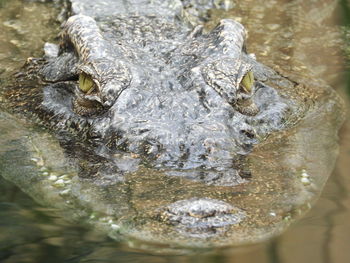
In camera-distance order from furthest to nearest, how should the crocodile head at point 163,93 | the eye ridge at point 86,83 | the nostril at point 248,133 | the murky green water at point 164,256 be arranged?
1. the eye ridge at point 86,83
2. the nostril at point 248,133
3. the crocodile head at point 163,93
4. the murky green water at point 164,256

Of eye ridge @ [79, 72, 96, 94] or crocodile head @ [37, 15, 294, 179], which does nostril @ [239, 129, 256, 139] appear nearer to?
crocodile head @ [37, 15, 294, 179]

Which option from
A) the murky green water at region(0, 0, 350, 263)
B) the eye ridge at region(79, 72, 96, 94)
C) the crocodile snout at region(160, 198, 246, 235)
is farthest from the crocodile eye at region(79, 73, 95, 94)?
the crocodile snout at region(160, 198, 246, 235)

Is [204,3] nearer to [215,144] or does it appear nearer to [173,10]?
[173,10]

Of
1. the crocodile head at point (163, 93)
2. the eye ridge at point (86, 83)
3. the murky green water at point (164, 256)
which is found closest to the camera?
the murky green water at point (164, 256)

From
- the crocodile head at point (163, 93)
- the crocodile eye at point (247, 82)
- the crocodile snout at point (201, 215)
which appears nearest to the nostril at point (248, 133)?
the crocodile head at point (163, 93)

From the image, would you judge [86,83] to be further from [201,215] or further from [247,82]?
[201,215]

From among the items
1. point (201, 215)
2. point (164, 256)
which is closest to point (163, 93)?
point (201, 215)

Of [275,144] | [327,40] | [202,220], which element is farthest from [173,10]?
[202,220]

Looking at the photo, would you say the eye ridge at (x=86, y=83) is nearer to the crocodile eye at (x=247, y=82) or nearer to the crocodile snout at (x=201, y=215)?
the crocodile eye at (x=247, y=82)
